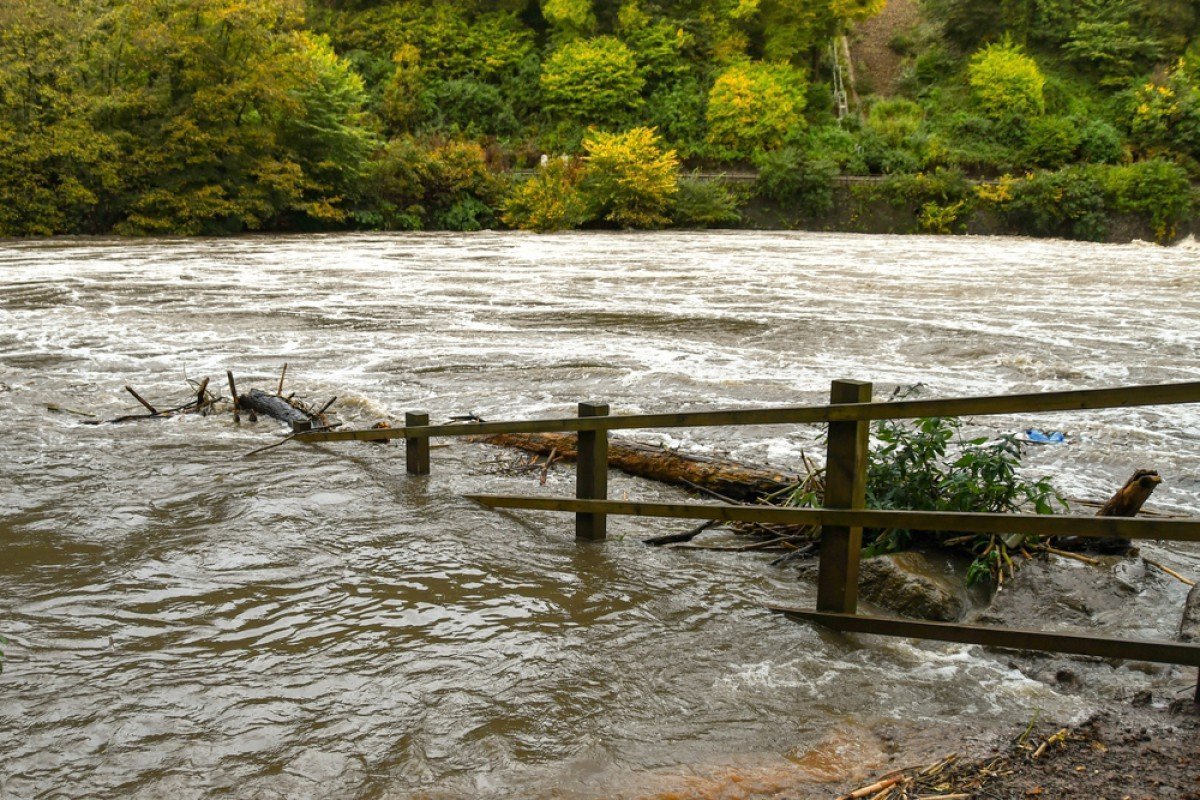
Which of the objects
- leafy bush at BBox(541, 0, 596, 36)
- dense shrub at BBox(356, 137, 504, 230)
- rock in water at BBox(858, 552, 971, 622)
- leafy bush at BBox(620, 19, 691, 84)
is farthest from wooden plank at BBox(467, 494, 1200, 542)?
leafy bush at BBox(541, 0, 596, 36)

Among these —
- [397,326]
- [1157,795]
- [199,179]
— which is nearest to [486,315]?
[397,326]

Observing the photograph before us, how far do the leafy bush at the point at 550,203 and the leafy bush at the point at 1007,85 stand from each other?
14890 mm

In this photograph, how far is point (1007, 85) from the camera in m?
35.3

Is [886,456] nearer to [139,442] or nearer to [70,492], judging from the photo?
[70,492]

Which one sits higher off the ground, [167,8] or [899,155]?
[167,8]

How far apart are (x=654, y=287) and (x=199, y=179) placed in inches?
720

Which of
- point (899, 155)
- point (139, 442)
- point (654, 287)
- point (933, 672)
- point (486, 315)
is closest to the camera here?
point (933, 672)

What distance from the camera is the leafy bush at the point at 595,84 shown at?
131 feet

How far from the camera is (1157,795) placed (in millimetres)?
2605

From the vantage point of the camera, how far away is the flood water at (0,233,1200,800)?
304cm

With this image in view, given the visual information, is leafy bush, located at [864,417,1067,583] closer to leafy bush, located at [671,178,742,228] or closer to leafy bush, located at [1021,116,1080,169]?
leafy bush, located at [671,178,742,228]

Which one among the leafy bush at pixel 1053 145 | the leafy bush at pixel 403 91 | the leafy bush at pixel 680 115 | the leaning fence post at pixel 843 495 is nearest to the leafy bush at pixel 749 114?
the leafy bush at pixel 680 115

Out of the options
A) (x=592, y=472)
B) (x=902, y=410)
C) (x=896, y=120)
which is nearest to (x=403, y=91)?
(x=896, y=120)

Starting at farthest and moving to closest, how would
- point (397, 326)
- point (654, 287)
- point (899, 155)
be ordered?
point (899, 155)
point (654, 287)
point (397, 326)
